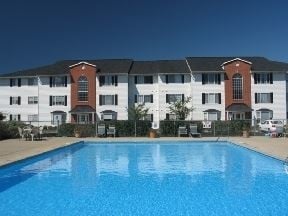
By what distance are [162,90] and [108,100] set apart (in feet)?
23.5

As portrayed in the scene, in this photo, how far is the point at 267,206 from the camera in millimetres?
9516

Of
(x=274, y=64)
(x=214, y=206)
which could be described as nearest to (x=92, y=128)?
(x=214, y=206)

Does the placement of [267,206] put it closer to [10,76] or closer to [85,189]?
[85,189]

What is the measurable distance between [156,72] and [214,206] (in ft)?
147

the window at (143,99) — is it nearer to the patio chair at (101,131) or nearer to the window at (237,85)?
the window at (237,85)

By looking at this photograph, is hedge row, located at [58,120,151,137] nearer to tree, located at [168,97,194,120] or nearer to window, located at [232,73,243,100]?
tree, located at [168,97,194,120]

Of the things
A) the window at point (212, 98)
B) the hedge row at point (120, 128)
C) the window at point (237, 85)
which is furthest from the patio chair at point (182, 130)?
the window at point (237, 85)

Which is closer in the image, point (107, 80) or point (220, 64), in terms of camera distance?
point (107, 80)

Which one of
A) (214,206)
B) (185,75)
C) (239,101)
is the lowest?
(214,206)

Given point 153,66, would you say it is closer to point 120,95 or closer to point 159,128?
point 120,95

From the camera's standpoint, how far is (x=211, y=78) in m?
53.3

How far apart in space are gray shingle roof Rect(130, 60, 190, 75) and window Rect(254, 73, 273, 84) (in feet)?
28.9

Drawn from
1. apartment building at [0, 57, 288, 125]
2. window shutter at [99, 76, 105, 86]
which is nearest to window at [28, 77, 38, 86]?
apartment building at [0, 57, 288, 125]

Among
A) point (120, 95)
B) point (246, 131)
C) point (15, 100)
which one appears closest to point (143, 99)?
point (120, 95)
